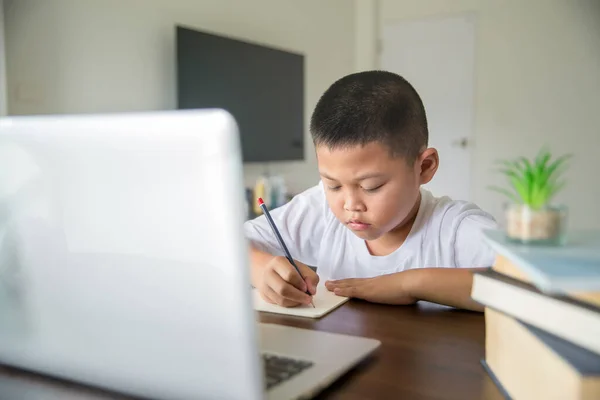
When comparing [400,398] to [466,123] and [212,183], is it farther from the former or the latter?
[466,123]

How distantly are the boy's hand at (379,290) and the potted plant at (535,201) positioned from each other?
1.37 feet

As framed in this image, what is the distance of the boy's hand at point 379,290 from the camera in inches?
36.4

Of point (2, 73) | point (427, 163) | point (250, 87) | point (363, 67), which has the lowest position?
point (427, 163)

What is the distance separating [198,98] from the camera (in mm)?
3029

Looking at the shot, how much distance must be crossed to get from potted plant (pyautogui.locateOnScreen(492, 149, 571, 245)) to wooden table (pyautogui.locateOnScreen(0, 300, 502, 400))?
16 cm

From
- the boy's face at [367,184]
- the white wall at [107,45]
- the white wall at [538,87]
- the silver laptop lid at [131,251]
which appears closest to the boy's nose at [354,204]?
the boy's face at [367,184]

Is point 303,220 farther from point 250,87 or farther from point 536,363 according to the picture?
point 250,87

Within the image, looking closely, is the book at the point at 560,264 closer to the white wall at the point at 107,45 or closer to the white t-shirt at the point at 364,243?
the white t-shirt at the point at 364,243

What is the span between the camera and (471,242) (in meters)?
1.12

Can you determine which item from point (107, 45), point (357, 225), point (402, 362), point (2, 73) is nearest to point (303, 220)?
point (357, 225)

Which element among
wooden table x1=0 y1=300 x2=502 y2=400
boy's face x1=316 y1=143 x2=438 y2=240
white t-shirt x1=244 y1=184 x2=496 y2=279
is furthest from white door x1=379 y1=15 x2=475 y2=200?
wooden table x1=0 y1=300 x2=502 y2=400

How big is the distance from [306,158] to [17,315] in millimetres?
3935

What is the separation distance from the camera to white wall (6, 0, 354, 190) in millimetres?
2330

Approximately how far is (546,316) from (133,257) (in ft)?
1.09
